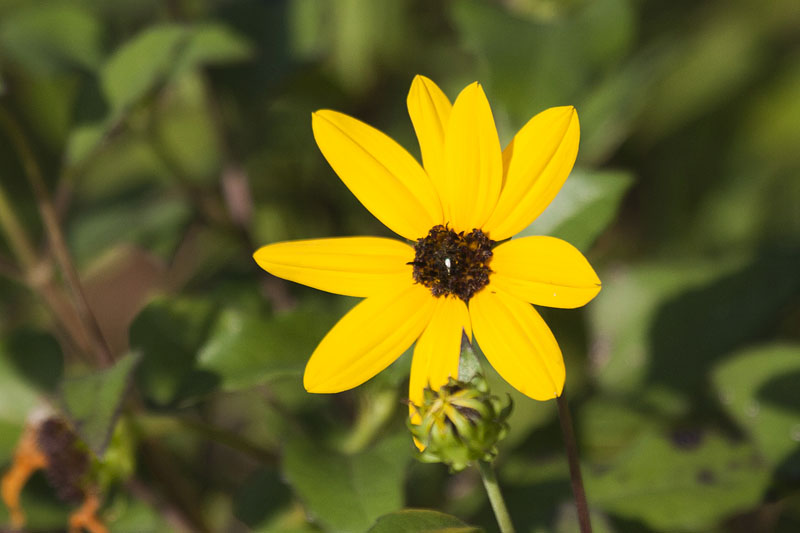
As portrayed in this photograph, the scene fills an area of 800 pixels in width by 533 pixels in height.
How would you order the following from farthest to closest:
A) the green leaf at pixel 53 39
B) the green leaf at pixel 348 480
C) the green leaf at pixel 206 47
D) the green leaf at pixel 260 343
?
the green leaf at pixel 53 39 → the green leaf at pixel 206 47 → the green leaf at pixel 260 343 → the green leaf at pixel 348 480

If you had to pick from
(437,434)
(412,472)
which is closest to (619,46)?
(412,472)

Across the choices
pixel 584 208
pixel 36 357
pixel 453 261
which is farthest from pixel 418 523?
pixel 36 357

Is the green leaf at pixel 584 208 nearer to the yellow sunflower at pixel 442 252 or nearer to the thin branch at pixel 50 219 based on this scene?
the yellow sunflower at pixel 442 252

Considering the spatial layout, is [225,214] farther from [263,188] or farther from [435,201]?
[435,201]

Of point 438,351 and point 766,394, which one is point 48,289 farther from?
point 766,394

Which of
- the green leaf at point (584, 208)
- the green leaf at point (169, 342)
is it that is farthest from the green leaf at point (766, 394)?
the green leaf at point (169, 342)

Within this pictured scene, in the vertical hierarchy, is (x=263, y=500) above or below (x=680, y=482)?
below

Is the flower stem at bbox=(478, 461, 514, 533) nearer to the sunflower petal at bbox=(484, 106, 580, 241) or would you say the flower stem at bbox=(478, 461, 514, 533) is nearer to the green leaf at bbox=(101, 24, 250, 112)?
the sunflower petal at bbox=(484, 106, 580, 241)
